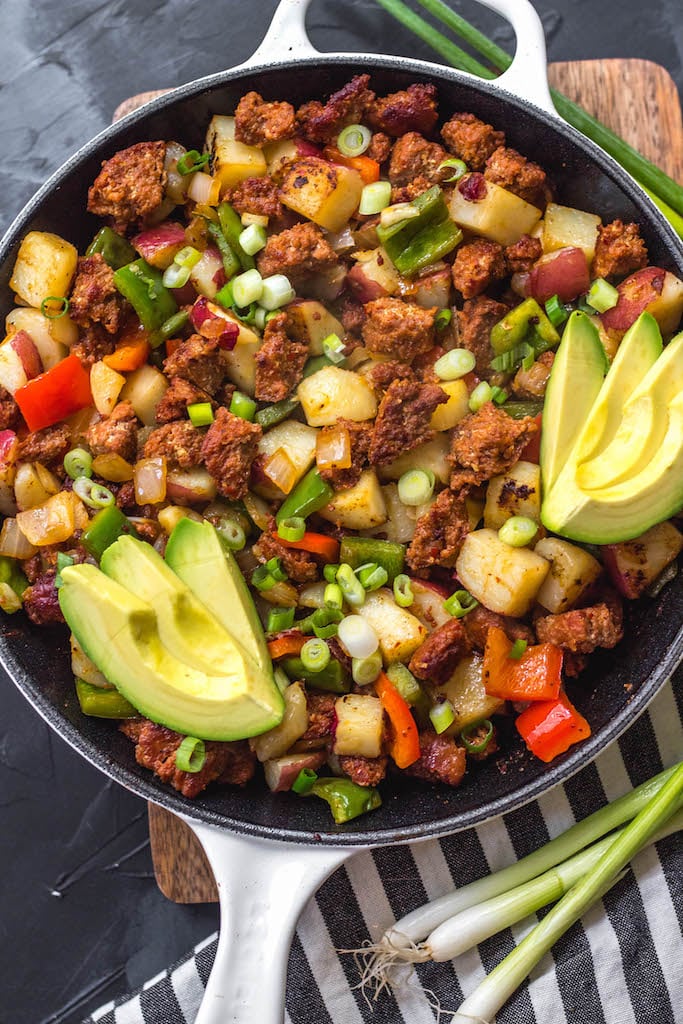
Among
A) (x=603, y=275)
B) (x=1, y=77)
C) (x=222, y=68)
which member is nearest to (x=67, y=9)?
(x=1, y=77)

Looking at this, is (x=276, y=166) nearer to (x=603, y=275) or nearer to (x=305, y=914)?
(x=603, y=275)

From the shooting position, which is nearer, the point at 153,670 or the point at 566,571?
the point at 153,670

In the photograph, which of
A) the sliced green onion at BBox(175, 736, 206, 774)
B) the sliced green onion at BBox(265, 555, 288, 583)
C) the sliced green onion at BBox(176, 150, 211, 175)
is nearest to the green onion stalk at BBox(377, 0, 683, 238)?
the sliced green onion at BBox(176, 150, 211, 175)

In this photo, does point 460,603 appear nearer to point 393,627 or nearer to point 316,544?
point 393,627

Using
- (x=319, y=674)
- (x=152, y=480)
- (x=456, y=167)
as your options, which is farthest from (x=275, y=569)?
(x=456, y=167)

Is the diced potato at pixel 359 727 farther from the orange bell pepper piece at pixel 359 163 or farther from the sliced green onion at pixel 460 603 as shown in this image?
the orange bell pepper piece at pixel 359 163

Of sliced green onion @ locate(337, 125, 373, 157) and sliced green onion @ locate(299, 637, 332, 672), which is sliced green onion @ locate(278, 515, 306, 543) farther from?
sliced green onion @ locate(337, 125, 373, 157)
